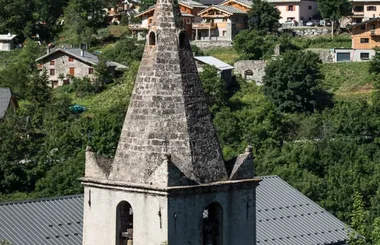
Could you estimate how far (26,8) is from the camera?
114m

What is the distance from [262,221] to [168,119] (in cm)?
1493

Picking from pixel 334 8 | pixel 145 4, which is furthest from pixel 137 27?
pixel 334 8

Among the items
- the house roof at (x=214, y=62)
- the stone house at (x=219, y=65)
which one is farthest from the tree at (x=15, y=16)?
the stone house at (x=219, y=65)

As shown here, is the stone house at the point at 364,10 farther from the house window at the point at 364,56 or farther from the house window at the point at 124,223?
the house window at the point at 124,223

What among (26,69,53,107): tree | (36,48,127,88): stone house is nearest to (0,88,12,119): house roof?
(26,69,53,107): tree

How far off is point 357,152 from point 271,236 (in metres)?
28.7

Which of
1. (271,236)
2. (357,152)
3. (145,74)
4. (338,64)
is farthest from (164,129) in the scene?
(338,64)

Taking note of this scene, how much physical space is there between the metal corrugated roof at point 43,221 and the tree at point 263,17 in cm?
6753

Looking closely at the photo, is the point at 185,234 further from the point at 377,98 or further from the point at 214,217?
the point at 377,98

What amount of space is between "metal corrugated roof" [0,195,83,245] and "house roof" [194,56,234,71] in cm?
5354

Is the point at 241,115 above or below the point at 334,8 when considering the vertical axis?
below

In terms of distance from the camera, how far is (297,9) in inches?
4446

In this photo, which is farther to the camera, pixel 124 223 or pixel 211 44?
pixel 211 44

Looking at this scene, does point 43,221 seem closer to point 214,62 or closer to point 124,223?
point 124,223
